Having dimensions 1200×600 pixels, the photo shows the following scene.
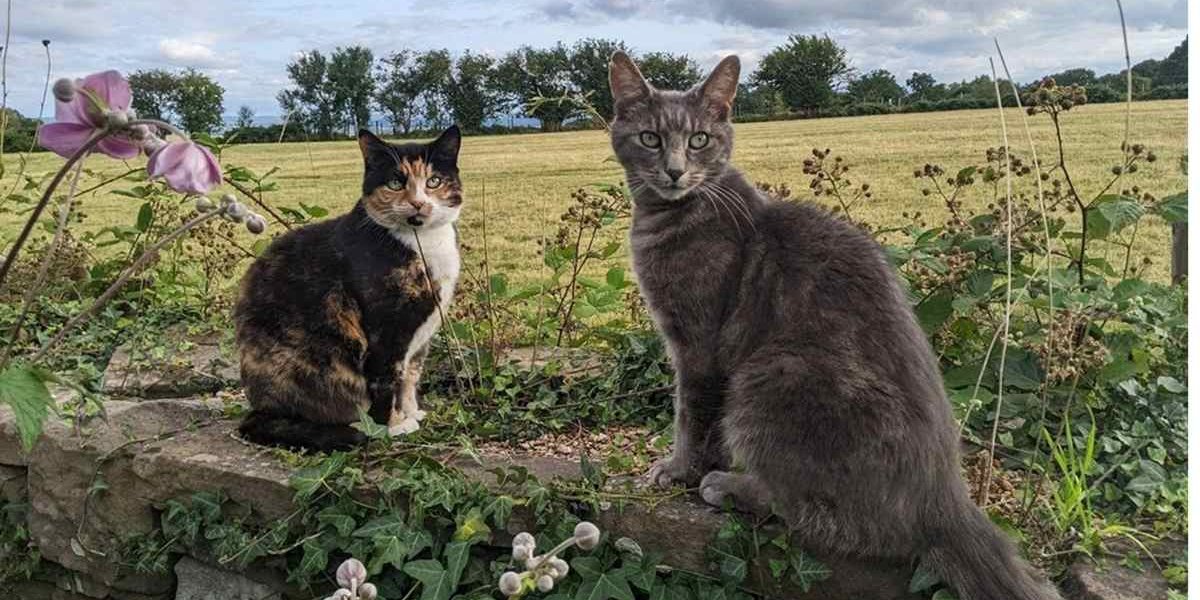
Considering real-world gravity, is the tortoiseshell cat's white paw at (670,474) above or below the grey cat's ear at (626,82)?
below

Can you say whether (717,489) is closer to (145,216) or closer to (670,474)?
(670,474)

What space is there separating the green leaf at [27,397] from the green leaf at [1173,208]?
2499 mm

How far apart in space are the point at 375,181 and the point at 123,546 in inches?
44.9

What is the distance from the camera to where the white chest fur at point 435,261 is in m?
2.52

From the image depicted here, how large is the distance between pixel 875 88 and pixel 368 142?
1961 millimetres

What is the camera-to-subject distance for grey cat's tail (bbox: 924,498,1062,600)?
72.2 inches

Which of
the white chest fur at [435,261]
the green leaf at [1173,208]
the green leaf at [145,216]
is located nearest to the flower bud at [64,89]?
the white chest fur at [435,261]

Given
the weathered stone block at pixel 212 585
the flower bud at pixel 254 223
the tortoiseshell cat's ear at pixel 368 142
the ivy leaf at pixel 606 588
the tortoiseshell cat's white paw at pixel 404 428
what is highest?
the tortoiseshell cat's ear at pixel 368 142

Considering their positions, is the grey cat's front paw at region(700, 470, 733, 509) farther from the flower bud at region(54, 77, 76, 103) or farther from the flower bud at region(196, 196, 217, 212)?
the flower bud at region(54, 77, 76, 103)

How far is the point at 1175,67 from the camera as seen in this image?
2.08 meters

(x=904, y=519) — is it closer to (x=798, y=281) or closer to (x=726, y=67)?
(x=798, y=281)

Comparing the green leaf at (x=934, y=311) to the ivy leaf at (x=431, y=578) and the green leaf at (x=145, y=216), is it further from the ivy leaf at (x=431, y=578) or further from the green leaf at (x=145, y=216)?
the green leaf at (x=145, y=216)

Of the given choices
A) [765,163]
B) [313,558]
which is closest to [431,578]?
[313,558]

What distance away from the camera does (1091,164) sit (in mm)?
3494
